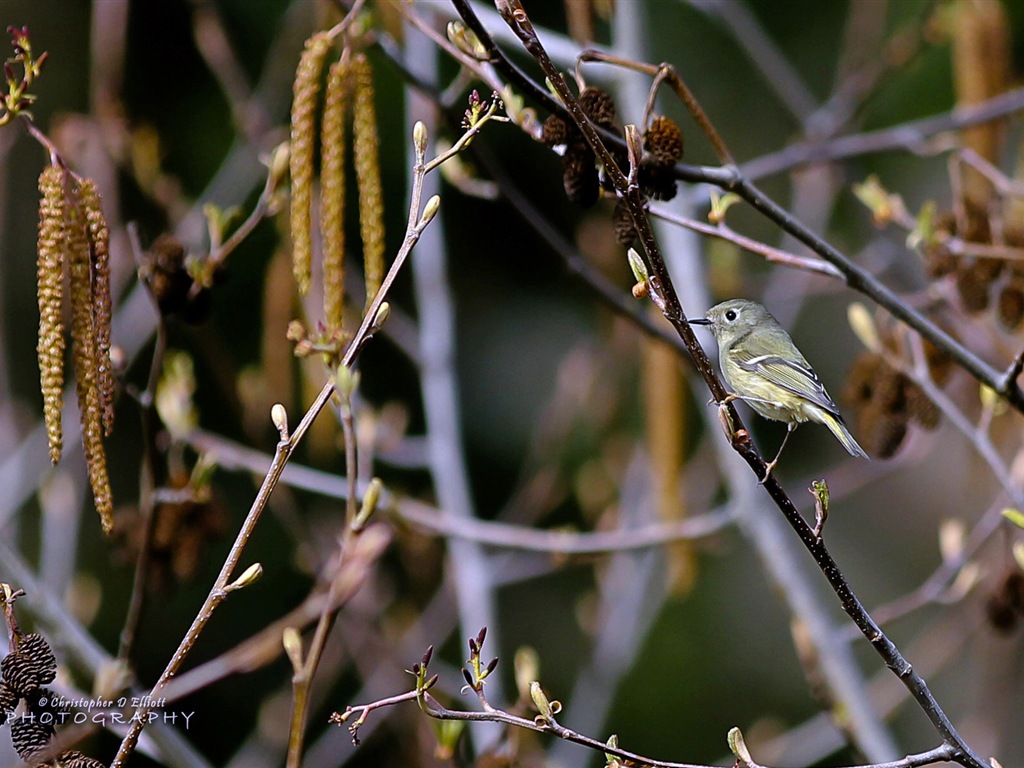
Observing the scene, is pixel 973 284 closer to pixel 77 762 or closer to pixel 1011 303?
pixel 1011 303

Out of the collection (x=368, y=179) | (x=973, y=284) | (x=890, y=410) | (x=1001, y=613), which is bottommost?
(x=1001, y=613)

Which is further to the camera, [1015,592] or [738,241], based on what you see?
[1015,592]

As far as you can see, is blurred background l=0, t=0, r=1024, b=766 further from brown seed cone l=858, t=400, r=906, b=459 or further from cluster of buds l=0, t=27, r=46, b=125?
cluster of buds l=0, t=27, r=46, b=125

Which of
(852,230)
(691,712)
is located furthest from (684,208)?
(852,230)

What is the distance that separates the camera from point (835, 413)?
2562 mm

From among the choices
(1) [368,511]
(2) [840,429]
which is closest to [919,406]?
(2) [840,429]

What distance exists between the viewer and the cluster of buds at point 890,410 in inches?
95.5

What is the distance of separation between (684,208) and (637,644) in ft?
6.27

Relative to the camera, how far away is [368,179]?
1.75 m

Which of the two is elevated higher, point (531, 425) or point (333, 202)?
point (333, 202)

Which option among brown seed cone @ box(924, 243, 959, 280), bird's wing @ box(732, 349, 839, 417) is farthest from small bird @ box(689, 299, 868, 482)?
brown seed cone @ box(924, 243, 959, 280)

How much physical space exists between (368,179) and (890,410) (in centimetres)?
132

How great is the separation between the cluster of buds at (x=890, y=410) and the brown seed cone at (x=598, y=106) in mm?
994

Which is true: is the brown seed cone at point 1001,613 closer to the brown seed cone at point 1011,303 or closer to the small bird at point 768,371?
the small bird at point 768,371
